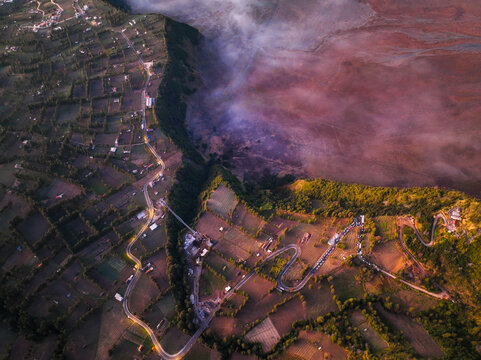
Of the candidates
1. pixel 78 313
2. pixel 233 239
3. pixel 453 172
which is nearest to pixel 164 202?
pixel 233 239

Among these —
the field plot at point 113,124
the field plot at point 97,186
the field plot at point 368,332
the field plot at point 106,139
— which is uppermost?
the field plot at point 113,124

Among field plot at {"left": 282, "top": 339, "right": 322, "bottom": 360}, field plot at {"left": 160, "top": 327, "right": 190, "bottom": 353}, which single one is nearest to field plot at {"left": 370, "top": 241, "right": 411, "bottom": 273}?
field plot at {"left": 282, "top": 339, "right": 322, "bottom": 360}

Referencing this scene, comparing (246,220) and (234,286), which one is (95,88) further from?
(234,286)

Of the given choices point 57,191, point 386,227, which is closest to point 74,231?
point 57,191

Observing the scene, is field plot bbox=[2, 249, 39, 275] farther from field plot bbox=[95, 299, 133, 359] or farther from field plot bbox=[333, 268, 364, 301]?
field plot bbox=[333, 268, 364, 301]

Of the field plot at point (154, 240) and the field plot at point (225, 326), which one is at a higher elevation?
the field plot at point (154, 240)

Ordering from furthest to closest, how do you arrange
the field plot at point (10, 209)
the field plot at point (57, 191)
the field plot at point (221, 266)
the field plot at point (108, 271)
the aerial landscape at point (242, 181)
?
the field plot at point (57, 191) → the field plot at point (10, 209) → the field plot at point (108, 271) → the field plot at point (221, 266) → the aerial landscape at point (242, 181)

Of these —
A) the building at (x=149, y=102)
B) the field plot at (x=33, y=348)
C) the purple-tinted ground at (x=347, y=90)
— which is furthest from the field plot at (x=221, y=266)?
the building at (x=149, y=102)

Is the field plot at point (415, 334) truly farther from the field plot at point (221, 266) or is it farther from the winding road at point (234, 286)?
the field plot at point (221, 266)
